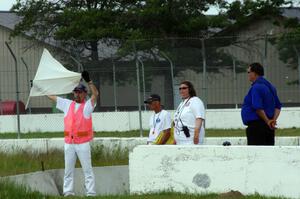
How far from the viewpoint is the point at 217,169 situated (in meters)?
8.49

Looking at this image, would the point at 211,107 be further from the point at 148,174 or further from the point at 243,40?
the point at 148,174

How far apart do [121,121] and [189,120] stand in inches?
472

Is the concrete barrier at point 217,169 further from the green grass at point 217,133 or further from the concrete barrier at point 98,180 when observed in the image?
the green grass at point 217,133

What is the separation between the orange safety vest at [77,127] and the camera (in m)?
9.84

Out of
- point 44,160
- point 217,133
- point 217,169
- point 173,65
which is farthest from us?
point 173,65

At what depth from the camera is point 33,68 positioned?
64.2 feet

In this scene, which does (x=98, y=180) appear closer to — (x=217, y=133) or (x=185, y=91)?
(x=185, y=91)

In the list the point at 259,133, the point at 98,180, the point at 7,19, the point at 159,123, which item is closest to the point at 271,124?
the point at 259,133

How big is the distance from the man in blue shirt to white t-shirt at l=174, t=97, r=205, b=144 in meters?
0.58

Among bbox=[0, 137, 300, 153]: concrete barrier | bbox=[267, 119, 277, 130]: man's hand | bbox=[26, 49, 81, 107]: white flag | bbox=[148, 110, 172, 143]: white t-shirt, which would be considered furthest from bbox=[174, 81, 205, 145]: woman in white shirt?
bbox=[0, 137, 300, 153]: concrete barrier

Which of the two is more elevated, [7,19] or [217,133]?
[7,19]

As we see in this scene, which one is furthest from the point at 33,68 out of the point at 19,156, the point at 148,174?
the point at 148,174

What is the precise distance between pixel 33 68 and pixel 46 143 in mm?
5160

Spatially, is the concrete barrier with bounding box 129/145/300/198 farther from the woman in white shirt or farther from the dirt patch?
the woman in white shirt
